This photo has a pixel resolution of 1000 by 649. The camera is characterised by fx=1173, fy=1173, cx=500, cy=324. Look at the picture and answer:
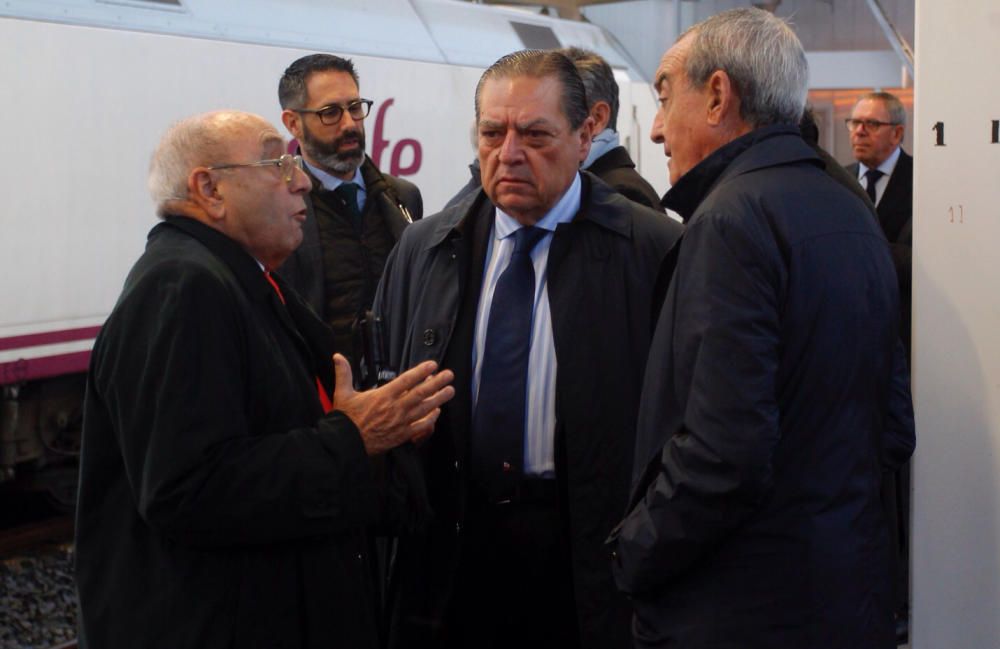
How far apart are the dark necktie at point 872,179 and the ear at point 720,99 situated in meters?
3.44

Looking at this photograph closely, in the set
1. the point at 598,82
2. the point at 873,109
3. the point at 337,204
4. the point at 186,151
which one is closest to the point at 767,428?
the point at 186,151

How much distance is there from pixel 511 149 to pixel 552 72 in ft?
0.65

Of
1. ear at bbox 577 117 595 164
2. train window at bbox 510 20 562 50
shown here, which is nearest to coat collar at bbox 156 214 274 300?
ear at bbox 577 117 595 164

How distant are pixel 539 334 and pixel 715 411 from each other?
742mm

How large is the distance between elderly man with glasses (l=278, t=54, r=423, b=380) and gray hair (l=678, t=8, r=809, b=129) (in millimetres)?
1697

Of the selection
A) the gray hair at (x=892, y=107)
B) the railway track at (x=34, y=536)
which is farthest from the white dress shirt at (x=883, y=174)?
the railway track at (x=34, y=536)

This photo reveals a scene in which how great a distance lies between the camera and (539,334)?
248 centimetres

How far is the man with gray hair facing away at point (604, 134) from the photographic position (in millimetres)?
3453

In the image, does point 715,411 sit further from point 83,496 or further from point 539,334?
point 83,496

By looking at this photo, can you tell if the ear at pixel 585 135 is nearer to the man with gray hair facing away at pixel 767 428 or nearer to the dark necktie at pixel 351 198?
the man with gray hair facing away at pixel 767 428

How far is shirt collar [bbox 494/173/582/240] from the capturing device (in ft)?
8.42

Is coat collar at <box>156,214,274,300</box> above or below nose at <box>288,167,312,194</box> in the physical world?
below

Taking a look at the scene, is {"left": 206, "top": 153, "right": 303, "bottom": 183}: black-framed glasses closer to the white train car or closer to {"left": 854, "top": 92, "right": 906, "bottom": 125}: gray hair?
the white train car

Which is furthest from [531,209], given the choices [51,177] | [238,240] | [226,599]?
[51,177]
